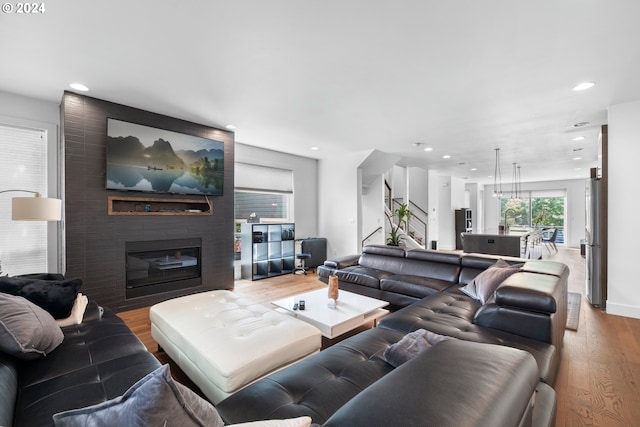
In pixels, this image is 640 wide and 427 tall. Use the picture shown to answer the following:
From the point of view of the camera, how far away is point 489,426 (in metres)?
0.64

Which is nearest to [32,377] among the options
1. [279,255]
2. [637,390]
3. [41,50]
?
[41,50]

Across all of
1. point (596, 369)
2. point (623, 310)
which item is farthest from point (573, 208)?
point (596, 369)

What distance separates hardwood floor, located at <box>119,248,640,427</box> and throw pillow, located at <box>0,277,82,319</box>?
0.86 m

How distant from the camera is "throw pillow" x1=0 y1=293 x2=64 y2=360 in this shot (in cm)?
150

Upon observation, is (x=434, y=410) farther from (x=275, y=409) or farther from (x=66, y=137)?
(x=66, y=137)

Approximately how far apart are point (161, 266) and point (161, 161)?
5.00 ft

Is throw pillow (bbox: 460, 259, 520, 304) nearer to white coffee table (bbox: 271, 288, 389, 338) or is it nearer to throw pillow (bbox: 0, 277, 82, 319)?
white coffee table (bbox: 271, 288, 389, 338)

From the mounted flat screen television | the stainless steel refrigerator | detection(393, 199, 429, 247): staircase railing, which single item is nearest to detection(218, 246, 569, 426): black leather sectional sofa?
the stainless steel refrigerator

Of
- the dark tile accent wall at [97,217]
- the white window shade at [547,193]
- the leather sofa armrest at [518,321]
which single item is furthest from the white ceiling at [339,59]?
the white window shade at [547,193]

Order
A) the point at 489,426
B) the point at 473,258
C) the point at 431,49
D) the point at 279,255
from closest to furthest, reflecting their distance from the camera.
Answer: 1. the point at 489,426
2. the point at 431,49
3. the point at 473,258
4. the point at 279,255

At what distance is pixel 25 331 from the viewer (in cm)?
157

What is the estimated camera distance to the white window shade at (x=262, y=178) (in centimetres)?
579

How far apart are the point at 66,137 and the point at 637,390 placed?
5797 mm

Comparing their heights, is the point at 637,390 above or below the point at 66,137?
below
